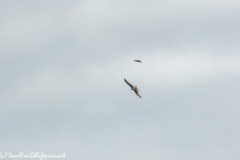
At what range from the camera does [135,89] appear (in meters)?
59.8
